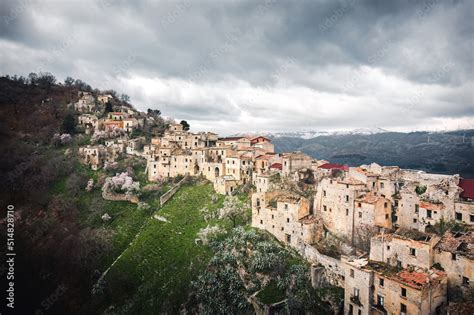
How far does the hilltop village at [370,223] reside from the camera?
97.6ft

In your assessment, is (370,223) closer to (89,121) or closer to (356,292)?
(356,292)

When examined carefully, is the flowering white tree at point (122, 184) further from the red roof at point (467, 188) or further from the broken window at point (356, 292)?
the red roof at point (467, 188)

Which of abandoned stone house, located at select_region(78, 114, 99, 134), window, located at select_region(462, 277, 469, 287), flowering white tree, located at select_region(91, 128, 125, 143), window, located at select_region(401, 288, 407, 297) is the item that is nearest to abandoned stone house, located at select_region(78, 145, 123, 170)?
flowering white tree, located at select_region(91, 128, 125, 143)

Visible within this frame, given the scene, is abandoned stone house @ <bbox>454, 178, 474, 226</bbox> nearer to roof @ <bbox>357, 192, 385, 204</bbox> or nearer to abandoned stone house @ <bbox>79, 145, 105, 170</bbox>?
roof @ <bbox>357, 192, 385, 204</bbox>

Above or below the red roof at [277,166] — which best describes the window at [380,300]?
below

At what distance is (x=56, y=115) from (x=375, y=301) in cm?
10086

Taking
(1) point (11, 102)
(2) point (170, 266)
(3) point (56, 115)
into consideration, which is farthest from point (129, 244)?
(1) point (11, 102)

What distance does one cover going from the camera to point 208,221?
53.2 m

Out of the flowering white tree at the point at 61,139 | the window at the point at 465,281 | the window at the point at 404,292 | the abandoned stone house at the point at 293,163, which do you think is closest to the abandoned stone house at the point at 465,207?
the window at the point at 465,281

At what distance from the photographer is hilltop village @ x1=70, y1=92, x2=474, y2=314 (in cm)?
2975

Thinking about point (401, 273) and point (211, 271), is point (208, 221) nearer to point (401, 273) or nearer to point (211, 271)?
point (211, 271)

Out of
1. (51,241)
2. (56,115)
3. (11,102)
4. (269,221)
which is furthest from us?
(11,102)

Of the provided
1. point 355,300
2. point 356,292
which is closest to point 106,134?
point 356,292

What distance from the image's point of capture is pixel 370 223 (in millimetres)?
38312
